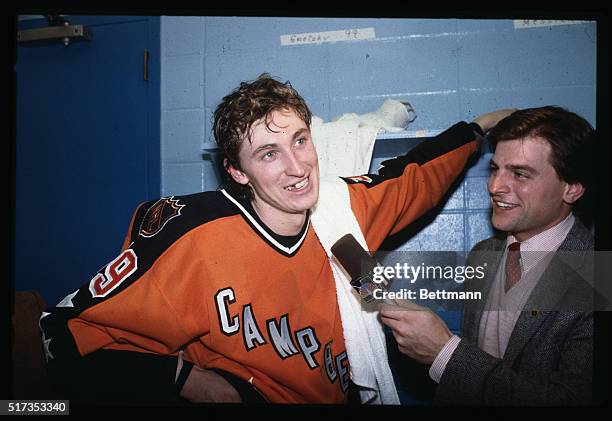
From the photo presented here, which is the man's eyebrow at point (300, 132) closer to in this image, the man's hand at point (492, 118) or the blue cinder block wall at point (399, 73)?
the blue cinder block wall at point (399, 73)

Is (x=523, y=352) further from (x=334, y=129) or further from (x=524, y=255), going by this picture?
(x=334, y=129)

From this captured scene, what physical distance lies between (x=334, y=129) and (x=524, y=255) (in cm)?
64

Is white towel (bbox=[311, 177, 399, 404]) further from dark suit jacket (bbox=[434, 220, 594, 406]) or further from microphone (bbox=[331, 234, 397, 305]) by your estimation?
dark suit jacket (bbox=[434, 220, 594, 406])

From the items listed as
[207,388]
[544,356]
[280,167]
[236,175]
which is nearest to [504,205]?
[544,356]

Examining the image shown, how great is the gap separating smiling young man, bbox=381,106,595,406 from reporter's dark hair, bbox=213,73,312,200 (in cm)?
56

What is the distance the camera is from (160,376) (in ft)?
3.15

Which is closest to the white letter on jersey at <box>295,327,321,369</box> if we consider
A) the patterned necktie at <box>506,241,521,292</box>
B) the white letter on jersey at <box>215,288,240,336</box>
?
the white letter on jersey at <box>215,288,240,336</box>

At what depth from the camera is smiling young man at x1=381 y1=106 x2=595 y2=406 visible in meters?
0.97

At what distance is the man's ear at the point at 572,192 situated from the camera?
106cm

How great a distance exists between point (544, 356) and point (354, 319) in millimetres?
464

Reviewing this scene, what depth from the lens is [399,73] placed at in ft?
4.20

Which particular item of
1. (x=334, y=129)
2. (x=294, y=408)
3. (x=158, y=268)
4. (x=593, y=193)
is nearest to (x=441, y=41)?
(x=334, y=129)

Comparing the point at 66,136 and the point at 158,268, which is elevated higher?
the point at 66,136

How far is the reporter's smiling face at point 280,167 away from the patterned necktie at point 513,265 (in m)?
0.57
